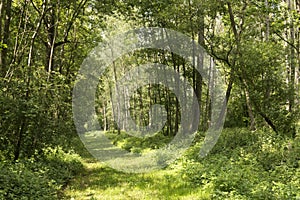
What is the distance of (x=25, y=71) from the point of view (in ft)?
30.5

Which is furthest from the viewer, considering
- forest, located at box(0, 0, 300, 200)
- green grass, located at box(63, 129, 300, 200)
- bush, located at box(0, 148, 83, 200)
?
forest, located at box(0, 0, 300, 200)

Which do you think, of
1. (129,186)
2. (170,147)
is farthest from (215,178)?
(170,147)

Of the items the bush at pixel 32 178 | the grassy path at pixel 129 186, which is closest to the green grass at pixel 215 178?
the grassy path at pixel 129 186

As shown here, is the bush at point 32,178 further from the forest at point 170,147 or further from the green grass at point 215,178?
the green grass at point 215,178

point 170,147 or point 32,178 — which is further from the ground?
point 32,178

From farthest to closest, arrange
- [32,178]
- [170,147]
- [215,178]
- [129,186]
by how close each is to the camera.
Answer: [170,147]
[129,186]
[215,178]
[32,178]

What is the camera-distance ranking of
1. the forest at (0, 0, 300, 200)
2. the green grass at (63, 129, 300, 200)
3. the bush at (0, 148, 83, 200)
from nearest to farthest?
the bush at (0, 148, 83, 200) → the green grass at (63, 129, 300, 200) → the forest at (0, 0, 300, 200)

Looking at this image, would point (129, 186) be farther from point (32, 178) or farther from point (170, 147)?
point (170, 147)

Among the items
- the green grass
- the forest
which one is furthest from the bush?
the green grass

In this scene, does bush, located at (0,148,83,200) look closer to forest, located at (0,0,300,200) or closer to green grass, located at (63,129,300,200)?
forest, located at (0,0,300,200)

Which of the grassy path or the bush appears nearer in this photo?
the bush

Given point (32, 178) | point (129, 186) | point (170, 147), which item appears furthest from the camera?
point (170, 147)

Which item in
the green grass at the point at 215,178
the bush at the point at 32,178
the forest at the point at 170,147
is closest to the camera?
the bush at the point at 32,178

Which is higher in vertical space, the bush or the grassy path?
the bush
